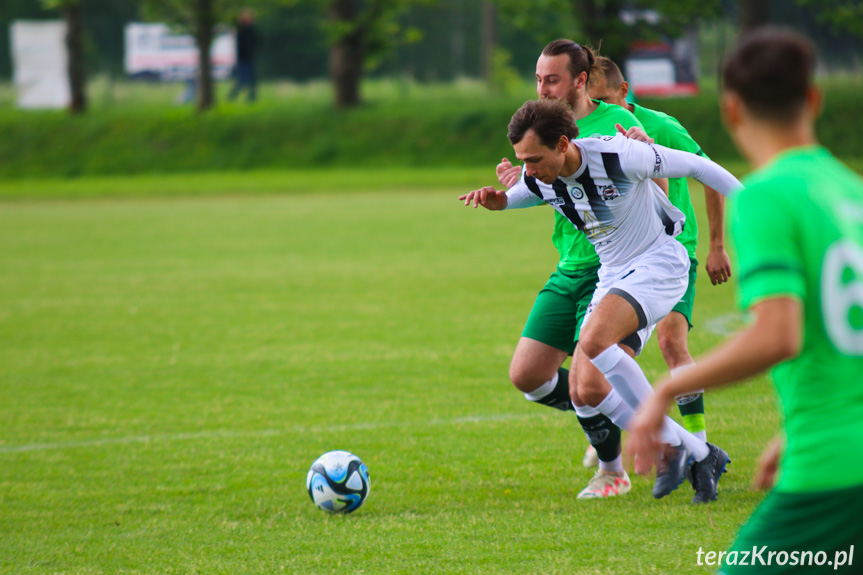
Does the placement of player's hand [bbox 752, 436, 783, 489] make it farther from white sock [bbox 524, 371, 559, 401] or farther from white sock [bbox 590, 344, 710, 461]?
white sock [bbox 524, 371, 559, 401]

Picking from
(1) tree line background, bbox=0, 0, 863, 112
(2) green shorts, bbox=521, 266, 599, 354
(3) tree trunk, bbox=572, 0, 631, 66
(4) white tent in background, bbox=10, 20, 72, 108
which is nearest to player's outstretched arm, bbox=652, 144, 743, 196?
(2) green shorts, bbox=521, 266, 599, 354

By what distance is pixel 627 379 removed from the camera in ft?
13.5

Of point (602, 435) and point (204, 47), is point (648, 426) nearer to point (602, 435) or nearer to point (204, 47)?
point (602, 435)

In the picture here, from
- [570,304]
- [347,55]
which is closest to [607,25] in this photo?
[347,55]

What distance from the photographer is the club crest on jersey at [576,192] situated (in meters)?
4.14

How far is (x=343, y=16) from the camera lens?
101ft

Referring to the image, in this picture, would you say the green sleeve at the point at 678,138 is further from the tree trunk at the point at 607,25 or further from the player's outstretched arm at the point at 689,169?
the tree trunk at the point at 607,25

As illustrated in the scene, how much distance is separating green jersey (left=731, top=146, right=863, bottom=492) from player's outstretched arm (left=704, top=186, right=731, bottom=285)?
2.76 m

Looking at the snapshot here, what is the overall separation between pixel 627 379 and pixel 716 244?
1.12 m

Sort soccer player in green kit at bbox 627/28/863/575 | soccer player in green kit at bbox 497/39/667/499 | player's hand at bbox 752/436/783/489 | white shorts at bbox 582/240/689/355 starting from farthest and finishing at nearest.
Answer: soccer player in green kit at bbox 497/39/667/499 < white shorts at bbox 582/240/689/355 < player's hand at bbox 752/436/783/489 < soccer player in green kit at bbox 627/28/863/575

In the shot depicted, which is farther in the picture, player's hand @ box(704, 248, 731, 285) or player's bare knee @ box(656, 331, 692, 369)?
player's bare knee @ box(656, 331, 692, 369)

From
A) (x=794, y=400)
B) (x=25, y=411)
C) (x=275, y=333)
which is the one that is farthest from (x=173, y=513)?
(x=275, y=333)

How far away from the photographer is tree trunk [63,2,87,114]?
30.0 m

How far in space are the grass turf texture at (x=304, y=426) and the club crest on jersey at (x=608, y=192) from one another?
139 cm
